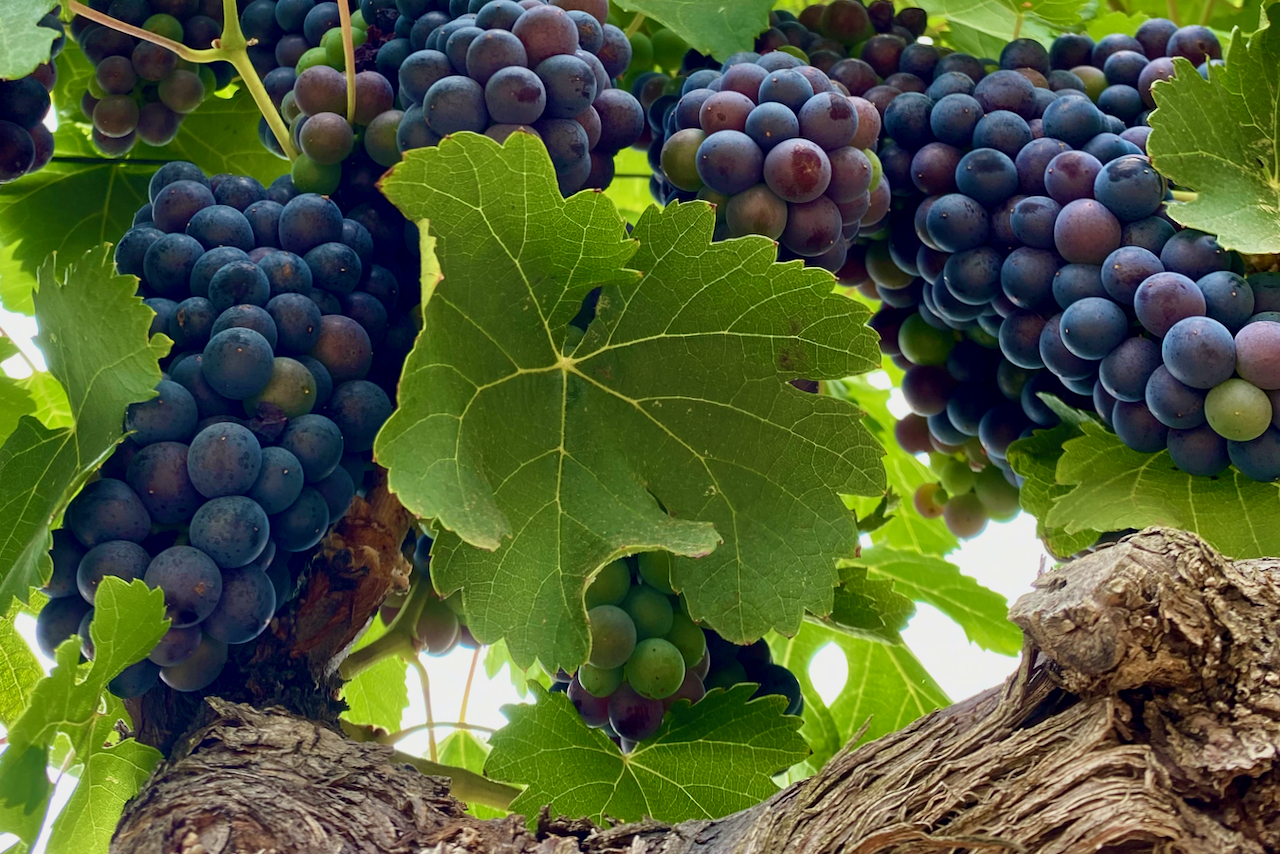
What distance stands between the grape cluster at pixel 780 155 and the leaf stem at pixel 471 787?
0.58 meters

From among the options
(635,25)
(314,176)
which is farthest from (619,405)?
(635,25)

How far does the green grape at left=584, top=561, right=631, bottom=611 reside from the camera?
1.02 meters

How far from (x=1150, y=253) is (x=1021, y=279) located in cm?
11

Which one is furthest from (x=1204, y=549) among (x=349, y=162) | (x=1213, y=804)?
(x=349, y=162)

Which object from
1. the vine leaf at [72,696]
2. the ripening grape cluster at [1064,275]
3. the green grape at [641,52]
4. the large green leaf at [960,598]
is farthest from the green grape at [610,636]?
the green grape at [641,52]

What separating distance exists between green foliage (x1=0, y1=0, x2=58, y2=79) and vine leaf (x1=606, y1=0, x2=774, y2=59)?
59cm

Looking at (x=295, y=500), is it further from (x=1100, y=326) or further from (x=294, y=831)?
(x=1100, y=326)

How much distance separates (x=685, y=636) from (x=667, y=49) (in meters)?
0.75

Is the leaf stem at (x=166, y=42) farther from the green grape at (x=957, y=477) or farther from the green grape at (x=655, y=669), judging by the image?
the green grape at (x=957, y=477)

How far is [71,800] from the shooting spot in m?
0.91

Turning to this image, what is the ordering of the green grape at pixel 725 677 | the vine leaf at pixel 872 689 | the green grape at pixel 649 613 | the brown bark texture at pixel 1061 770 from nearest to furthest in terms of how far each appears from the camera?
1. the brown bark texture at pixel 1061 770
2. the green grape at pixel 649 613
3. the green grape at pixel 725 677
4. the vine leaf at pixel 872 689

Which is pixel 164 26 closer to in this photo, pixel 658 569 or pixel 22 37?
pixel 22 37

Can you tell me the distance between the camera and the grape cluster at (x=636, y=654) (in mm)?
1003

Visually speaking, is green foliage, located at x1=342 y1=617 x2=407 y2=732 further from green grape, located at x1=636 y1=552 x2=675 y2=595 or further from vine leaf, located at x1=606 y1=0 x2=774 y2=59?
vine leaf, located at x1=606 y1=0 x2=774 y2=59
